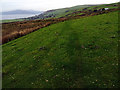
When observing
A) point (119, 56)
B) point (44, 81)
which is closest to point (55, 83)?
point (44, 81)

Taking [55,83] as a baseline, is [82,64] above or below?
above

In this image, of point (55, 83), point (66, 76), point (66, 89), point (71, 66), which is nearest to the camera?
point (66, 89)

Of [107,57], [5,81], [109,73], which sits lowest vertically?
[5,81]

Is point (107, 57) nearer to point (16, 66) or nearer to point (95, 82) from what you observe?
point (95, 82)

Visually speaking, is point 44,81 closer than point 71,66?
Yes

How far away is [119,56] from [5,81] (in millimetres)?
13805

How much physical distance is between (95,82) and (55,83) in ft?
12.0

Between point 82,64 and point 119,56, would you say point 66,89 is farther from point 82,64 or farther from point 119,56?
point 119,56

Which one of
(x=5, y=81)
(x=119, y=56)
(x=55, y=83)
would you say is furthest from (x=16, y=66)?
(x=119, y=56)

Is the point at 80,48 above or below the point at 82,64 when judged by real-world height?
above

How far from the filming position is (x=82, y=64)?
1138 cm

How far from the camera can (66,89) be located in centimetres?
820

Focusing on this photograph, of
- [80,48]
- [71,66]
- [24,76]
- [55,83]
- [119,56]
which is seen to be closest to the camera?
[55,83]

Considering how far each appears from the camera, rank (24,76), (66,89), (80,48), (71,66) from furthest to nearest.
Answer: (80,48) → (71,66) → (24,76) → (66,89)
